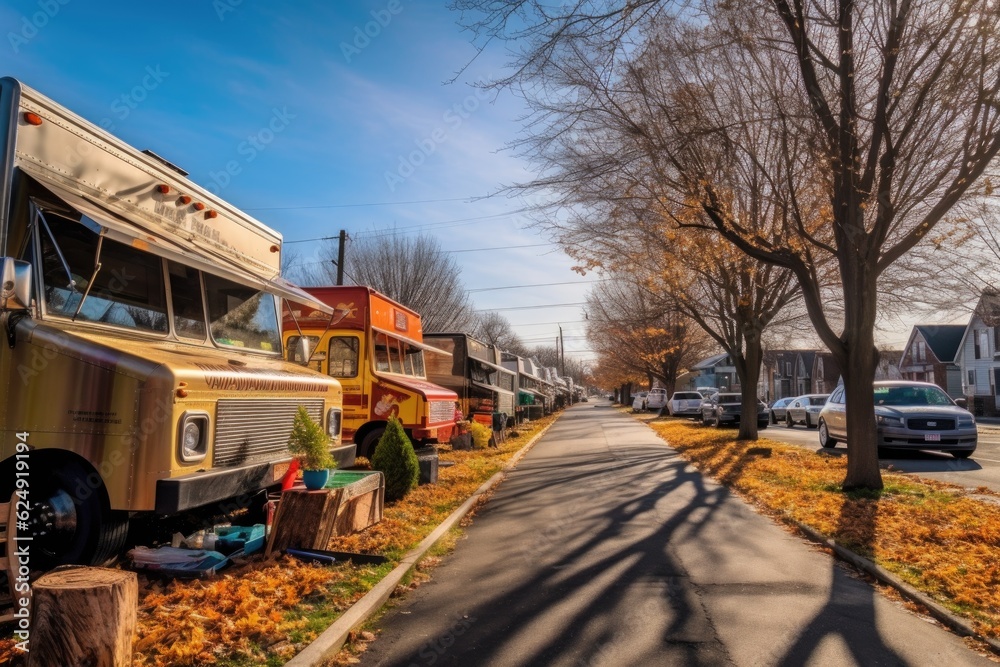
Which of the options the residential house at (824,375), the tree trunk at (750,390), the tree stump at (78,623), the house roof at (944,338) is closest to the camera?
the tree stump at (78,623)

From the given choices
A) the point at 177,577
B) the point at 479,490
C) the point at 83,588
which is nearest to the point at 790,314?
the point at 479,490

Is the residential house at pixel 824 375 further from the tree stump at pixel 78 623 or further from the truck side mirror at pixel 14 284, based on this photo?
the tree stump at pixel 78 623

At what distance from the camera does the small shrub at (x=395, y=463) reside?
30.1 ft

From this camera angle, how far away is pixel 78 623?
342 cm

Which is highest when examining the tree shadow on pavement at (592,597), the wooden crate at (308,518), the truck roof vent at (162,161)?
the truck roof vent at (162,161)

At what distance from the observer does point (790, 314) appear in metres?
22.4

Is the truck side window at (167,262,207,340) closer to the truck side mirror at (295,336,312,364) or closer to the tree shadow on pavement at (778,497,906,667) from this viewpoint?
the truck side mirror at (295,336,312,364)

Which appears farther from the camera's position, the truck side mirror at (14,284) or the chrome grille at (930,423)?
the chrome grille at (930,423)

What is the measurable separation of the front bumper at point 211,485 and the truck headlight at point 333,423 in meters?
1.31

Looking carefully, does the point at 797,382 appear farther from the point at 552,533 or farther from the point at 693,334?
the point at 552,533

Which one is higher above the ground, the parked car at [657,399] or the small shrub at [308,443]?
the parked car at [657,399]

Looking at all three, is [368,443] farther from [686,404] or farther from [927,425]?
[686,404]

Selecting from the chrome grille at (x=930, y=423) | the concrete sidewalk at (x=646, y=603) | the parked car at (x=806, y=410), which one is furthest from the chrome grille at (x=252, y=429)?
the parked car at (x=806, y=410)

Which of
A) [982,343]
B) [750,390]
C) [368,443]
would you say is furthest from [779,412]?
[368,443]
